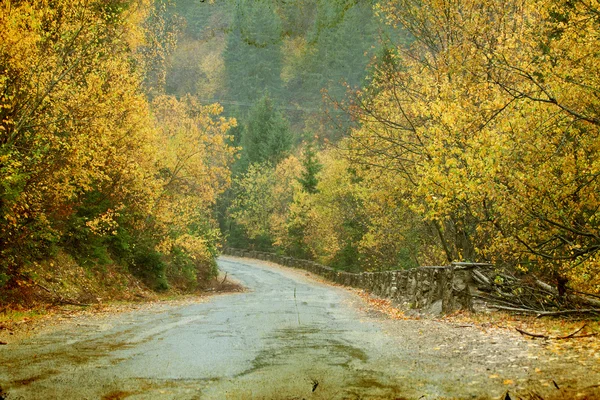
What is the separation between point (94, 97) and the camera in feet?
56.3

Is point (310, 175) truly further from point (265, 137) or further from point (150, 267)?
point (265, 137)

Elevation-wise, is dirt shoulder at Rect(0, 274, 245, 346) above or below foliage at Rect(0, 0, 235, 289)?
below

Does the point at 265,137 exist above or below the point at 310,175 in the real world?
above

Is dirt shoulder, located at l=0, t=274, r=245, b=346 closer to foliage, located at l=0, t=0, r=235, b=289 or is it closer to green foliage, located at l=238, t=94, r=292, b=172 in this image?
foliage, located at l=0, t=0, r=235, b=289

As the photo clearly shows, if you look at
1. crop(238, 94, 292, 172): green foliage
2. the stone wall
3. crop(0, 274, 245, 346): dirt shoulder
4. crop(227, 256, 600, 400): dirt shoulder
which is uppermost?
crop(238, 94, 292, 172): green foliage

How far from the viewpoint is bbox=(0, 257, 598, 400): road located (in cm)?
591

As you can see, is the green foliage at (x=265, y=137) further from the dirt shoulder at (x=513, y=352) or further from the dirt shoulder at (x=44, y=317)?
the dirt shoulder at (x=513, y=352)

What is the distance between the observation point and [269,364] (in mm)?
7422

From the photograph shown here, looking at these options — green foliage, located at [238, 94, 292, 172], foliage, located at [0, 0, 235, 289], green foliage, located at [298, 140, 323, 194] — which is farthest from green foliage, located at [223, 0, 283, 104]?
foliage, located at [0, 0, 235, 289]

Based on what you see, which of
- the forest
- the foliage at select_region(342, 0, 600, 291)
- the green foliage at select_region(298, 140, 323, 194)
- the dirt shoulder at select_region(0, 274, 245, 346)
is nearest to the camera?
the dirt shoulder at select_region(0, 274, 245, 346)

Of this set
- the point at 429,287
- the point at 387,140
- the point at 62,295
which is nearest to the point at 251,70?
the point at 387,140

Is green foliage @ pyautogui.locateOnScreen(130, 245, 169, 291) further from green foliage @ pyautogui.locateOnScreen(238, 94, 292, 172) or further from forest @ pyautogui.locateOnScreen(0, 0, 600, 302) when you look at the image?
green foliage @ pyautogui.locateOnScreen(238, 94, 292, 172)

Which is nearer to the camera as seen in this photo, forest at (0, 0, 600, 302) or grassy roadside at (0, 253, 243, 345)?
grassy roadside at (0, 253, 243, 345)

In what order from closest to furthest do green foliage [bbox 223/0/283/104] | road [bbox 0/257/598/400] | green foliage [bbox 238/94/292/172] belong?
road [bbox 0/257/598/400], green foliage [bbox 238/94/292/172], green foliage [bbox 223/0/283/104]
